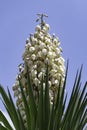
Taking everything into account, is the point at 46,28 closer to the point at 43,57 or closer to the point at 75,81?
the point at 43,57

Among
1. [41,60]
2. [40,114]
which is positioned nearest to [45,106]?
[40,114]

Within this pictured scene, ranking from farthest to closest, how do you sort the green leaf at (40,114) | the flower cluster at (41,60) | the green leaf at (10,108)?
the flower cluster at (41,60) → the green leaf at (10,108) → the green leaf at (40,114)

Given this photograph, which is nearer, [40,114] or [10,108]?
[40,114]

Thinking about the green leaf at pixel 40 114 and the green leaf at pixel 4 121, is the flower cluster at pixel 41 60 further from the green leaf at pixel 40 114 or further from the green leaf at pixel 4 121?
the green leaf at pixel 40 114

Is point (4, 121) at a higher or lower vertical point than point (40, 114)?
lower

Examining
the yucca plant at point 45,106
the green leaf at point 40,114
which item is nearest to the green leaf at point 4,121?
the yucca plant at point 45,106

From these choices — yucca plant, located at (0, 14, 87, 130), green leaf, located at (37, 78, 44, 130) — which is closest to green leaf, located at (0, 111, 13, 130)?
yucca plant, located at (0, 14, 87, 130)

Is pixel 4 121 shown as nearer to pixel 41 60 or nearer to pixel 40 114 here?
pixel 40 114

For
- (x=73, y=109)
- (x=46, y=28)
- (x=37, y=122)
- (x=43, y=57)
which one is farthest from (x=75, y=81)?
(x=46, y=28)

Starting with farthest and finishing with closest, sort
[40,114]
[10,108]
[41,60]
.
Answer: [41,60] → [10,108] → [40,114]
